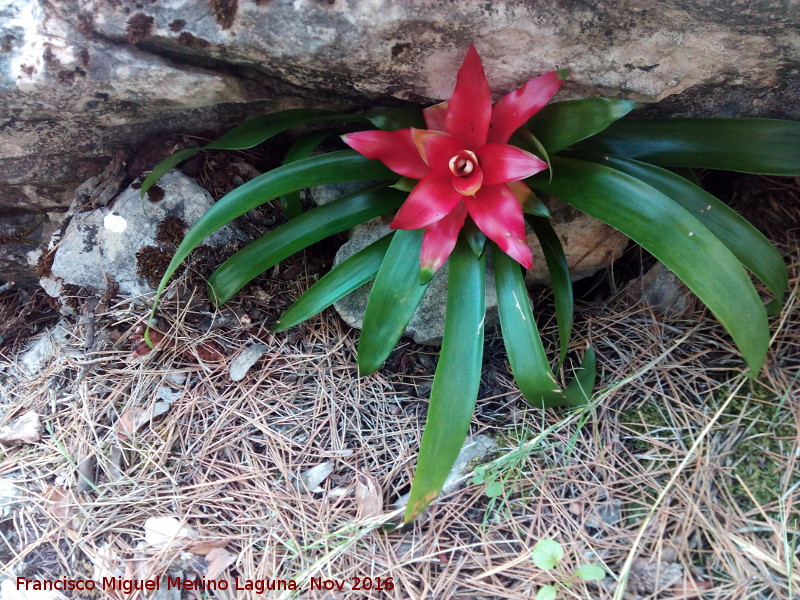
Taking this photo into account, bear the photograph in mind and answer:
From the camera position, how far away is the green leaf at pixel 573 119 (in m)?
1.14

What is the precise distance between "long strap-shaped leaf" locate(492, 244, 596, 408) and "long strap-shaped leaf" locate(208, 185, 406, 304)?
0.39 m

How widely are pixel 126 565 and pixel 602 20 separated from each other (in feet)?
5.69

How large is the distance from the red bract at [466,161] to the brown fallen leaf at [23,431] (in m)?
1.23

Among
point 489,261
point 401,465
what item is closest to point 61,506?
point 401,465

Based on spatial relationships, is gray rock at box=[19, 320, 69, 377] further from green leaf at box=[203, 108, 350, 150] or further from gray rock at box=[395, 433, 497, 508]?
gray rock at box=[395, 433, 497, 508]

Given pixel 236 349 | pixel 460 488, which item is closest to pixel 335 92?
pixel 236 349

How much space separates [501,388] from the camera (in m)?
1.53

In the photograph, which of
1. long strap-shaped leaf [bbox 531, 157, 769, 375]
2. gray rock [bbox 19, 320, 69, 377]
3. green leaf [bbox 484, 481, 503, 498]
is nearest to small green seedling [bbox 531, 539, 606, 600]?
green leaf [bbox 484, 481, 503, 498]

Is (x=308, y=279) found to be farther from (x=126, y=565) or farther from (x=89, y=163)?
(x=126, y=565)

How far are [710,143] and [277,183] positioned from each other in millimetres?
1128

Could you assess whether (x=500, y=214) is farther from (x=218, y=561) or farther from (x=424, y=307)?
(x=218, y=561)

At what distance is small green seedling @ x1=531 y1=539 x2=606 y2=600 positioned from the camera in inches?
42.8

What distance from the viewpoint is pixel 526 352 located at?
1.31 m

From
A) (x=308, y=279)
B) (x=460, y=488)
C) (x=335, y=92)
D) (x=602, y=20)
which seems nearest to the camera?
(x=602, y=20)
